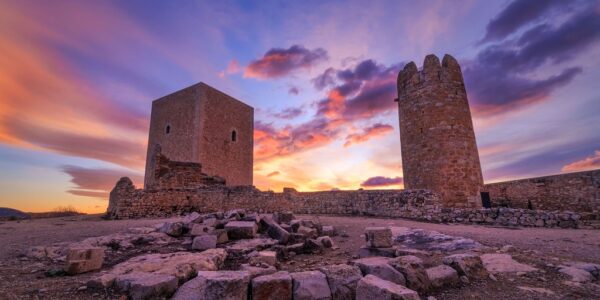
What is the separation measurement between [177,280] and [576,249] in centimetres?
712

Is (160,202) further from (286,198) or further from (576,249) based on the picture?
(576,249)

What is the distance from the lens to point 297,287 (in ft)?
10.4

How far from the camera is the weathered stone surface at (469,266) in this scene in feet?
12.5

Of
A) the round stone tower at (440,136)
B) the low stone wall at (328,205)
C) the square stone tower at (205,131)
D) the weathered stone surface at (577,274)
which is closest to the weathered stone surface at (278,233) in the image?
the weathered stone surface at (577,274)

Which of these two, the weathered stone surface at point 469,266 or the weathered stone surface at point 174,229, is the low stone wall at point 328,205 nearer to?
the weathered stone surface at point 469,266

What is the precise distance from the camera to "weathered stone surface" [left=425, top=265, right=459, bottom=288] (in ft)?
11.7

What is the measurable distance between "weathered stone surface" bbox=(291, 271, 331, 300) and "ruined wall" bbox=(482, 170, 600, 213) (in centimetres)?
1238

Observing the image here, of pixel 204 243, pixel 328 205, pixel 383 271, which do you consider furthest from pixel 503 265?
pixel 328 205

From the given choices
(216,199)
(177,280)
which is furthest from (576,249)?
(216,199)

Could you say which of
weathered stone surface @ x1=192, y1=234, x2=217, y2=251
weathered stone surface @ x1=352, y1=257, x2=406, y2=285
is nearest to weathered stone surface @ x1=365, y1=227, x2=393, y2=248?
weathered stone surface @ x1=352, y1=257, x2=406, y2=285

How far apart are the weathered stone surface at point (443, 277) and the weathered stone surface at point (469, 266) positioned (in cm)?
18

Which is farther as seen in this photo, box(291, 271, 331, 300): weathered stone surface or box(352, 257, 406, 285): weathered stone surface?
box(352, 257, 406, 285): weathered stone surface

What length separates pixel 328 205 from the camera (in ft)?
43.7

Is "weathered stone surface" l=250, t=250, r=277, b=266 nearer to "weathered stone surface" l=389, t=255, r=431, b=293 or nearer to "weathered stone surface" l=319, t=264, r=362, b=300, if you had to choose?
"weathered stone surface" l=319, t=264, r=362, b=300
